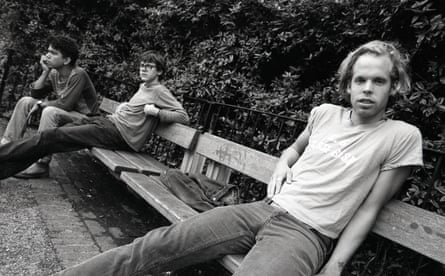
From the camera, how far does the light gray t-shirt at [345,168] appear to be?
2072 mm

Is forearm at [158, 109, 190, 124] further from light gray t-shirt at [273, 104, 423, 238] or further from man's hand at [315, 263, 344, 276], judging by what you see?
man's hand at [315, 263, 344, 276]

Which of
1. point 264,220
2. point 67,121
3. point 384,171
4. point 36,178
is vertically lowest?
point 36,178

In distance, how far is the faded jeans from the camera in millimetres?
4414

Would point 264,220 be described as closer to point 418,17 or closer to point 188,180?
point 188,180

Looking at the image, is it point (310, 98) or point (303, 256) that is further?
point (310, 98)

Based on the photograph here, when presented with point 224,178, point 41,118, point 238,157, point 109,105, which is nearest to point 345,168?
point 238,157

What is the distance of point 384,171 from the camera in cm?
208

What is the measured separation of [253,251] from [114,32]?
7.64m

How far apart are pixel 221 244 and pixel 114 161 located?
1885 mm

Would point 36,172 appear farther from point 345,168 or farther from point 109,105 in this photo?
point 345,168

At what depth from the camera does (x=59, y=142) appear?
12.9 feet

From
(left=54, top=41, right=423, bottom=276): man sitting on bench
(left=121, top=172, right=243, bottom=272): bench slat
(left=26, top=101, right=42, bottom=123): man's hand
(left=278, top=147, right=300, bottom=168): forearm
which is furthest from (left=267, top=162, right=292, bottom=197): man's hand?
(left=26, top=101, right=42, bottom=123): man's hand

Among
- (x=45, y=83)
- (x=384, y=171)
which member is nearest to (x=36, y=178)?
(x=45, y=83)

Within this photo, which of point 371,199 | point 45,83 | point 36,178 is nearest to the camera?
point 371,199
